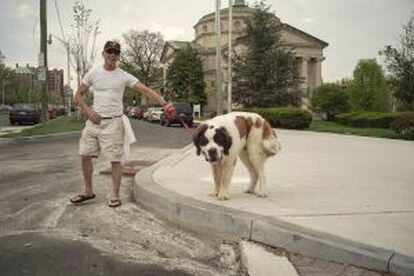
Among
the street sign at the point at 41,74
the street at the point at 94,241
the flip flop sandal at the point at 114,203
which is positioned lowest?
the street at the point at 94,241

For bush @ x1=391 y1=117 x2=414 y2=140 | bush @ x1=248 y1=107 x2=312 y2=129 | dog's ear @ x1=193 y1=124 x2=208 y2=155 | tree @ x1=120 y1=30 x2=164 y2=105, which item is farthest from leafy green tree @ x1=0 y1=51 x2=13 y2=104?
dog's ear @ x1=193 y1=124 x2=208 y2=155

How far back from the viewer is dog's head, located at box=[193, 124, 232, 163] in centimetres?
695

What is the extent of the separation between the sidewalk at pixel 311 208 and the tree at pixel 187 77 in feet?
237

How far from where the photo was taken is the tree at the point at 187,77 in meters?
83.6

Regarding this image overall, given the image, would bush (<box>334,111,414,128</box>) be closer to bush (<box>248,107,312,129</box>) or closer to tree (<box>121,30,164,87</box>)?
bush (<box>248,107,312,129</box>)

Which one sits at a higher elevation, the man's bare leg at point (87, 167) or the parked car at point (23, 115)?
the parked car at point (23, 115)

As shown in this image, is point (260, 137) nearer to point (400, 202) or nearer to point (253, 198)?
point (253, 198)

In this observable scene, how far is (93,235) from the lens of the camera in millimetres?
6422

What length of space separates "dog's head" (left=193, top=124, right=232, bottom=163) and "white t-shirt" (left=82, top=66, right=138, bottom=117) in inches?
58.4

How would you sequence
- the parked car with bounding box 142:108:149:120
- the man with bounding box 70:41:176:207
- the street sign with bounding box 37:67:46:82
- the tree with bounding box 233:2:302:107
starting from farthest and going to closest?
the parked car with bounding box 142:108:149:120, the tree with bounding box 233:2:302:107, the street sign with bounding box 37:67:46:82, the man with bounding box 70:41:176:207

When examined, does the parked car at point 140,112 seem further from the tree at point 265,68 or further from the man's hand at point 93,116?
the man's hand at point 93,116

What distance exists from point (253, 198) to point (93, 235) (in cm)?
215

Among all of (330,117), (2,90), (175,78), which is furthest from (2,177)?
(2,90)

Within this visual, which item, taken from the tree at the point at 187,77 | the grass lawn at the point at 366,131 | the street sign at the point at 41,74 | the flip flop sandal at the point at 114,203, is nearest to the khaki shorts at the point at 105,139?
the flip flop sandal at the point at 114,203
